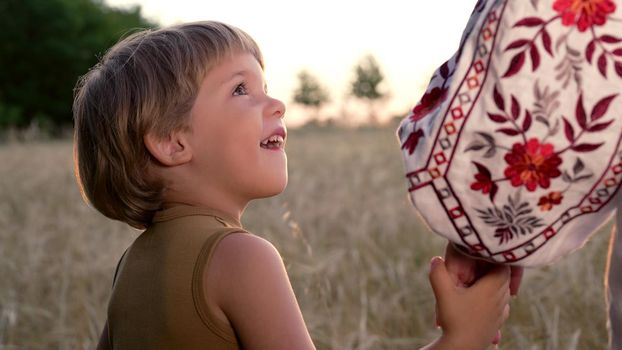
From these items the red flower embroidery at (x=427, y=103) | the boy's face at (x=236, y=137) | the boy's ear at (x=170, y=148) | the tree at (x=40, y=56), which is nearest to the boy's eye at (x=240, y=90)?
the boy's face at (x=236, y=137)

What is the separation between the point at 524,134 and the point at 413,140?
0.41ft

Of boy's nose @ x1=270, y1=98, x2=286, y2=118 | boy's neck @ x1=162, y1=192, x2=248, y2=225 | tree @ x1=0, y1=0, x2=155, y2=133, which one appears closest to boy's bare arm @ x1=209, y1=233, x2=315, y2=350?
boy's neck @ x1=162, y1=192, x2=248, y2=225

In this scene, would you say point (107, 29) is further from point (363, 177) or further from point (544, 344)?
point (544, 344)

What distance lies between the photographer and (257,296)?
102 cm

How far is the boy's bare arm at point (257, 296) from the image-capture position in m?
1.02

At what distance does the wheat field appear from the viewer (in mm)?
2051

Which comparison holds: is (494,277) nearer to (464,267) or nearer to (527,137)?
(464,267)

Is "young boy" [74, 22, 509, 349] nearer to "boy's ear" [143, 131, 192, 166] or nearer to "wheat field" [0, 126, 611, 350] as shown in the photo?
"boy's ear" [143, 131, 192, 166]

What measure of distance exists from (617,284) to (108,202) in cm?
81

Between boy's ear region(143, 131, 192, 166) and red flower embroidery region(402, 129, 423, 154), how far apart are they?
411mm

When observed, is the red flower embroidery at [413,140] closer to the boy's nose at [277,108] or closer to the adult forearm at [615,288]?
the adult forearm at [615,288]

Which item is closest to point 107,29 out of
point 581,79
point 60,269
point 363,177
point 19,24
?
point 19,24

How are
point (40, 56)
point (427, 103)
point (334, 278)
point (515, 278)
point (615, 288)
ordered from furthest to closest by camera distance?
point (40, 56), point (334, 278), point (515, 278), point (427, 103), point (615, 288)

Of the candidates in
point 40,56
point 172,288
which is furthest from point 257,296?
point 40,56
